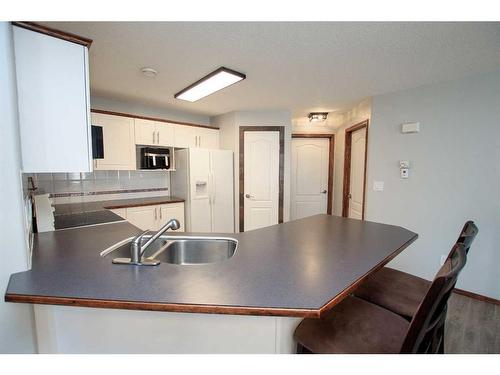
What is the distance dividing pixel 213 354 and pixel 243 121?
325cm

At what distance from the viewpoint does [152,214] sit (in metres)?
3.27

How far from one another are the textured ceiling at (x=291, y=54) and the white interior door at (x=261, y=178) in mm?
913

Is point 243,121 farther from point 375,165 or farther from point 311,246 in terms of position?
point 311,246

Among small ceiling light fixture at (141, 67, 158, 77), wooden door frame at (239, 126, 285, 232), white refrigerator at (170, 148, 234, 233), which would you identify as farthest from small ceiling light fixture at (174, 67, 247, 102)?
wooden door frame at (239, 126, 285, 232)

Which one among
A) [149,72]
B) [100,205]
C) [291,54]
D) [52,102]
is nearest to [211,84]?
[149,72]

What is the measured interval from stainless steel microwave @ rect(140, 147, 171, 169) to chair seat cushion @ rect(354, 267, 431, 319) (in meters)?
2.96

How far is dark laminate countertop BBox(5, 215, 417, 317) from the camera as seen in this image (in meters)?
0.83

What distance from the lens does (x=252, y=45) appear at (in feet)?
5.75

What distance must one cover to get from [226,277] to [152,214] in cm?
259

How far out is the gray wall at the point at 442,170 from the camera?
2289 millimetres

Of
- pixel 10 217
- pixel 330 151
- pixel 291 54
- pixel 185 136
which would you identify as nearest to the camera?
pixel 10 217

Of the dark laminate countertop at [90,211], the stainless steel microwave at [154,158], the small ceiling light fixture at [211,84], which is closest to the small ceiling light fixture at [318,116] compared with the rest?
the small ceiling light fixture at [211,84]

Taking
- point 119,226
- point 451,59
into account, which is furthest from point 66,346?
point 451,59

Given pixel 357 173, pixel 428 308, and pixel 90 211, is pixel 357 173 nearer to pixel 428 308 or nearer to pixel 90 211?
pixel 428 308
